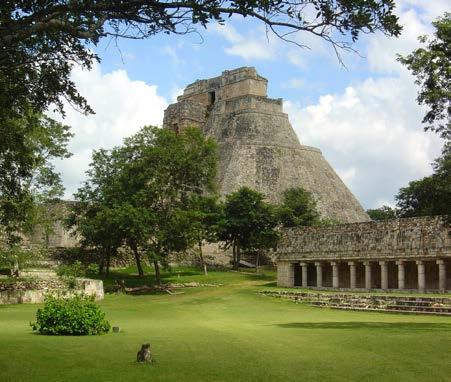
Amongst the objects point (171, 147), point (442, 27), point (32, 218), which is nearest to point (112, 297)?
point (32, 218)

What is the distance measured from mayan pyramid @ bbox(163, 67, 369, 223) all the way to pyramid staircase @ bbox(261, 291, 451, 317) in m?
32.0

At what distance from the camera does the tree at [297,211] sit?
4556 cm

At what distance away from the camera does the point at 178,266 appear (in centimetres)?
4759

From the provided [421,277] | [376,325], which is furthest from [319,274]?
[376,325]

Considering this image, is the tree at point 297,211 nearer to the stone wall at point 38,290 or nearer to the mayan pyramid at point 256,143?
the mayan pyramid at point 256,143

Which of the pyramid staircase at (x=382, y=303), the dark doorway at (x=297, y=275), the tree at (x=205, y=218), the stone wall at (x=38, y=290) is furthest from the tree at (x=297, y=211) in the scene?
the stone wall at (x=38, y=290)

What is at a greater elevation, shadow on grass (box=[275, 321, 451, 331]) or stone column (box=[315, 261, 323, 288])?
stone column (box=[315, 261, 323, 288])

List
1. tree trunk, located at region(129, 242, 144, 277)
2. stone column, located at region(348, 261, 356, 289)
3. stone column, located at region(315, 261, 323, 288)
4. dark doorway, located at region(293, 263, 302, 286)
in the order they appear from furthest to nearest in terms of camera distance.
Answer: tree trunk, located at region(129, 242, 144, 277), dark doorway, located at region(293, 263, 302, 286), stone column, located at region(315, 261, 323, 288), stone column, located at region(348, 261, 356, 289)

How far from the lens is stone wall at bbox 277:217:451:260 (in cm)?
2800

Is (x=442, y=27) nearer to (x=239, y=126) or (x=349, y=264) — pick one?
(x=349, y=264)

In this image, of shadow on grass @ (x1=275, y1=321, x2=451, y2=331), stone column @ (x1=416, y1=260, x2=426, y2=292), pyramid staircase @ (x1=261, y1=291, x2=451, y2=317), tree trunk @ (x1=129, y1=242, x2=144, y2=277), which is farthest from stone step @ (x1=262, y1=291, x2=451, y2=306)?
tree trunk @ (x1=129, y1=242, x2=144, y2=277)

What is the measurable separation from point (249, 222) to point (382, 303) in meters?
21.1

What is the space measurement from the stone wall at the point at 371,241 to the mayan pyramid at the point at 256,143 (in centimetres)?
2359

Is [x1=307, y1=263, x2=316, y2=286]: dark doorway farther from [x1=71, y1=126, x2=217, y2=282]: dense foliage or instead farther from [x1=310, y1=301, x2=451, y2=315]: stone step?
[x1=310, y1=301, x2=451, y2=315]: stone step
